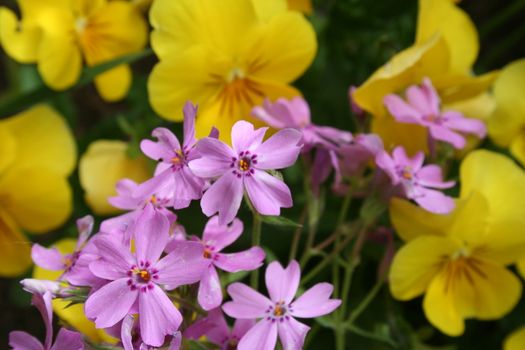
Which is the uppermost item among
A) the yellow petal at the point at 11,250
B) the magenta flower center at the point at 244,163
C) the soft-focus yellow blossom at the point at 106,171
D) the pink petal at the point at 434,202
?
the magenta flower center at the point at 244,163

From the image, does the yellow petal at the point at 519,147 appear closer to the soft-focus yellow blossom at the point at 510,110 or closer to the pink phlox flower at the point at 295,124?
the soft-focus yellow blossom at the point at 510,110

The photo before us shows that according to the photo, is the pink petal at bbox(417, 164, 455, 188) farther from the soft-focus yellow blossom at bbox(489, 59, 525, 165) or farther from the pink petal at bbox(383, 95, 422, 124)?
the soft-focus yellow blossom at bbox(489, 59, 525, 165)

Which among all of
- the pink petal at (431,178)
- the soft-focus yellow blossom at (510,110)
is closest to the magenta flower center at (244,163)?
the pink petal at (431,178)

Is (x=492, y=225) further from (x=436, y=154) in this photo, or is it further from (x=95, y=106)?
(x=95, y=106)

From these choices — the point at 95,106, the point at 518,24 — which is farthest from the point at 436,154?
the point at 95,106

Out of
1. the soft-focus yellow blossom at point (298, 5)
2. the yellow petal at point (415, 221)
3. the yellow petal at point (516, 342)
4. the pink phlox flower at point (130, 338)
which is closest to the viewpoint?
the pink phlox flower at point (130, 338)

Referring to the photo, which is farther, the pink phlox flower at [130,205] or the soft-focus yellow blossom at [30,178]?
the soft-focus yellow blossom at [30,178]

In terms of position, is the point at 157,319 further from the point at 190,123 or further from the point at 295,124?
the point at 295,124

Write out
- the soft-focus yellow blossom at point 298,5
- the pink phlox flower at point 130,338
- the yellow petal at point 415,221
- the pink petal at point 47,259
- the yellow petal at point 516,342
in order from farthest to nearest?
the soft-focus yellow blossom at point 298,5 → the yellow petal at point 516,342 → the yellow petal at point 415,221 → the pink petal at point 47,259 → the pink phlox flower at point 130,338
